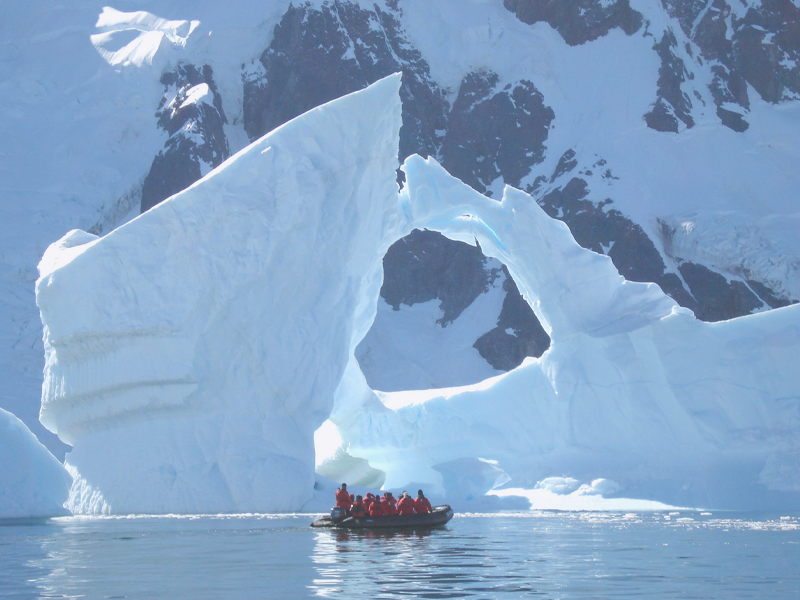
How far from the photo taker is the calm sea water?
305 inches

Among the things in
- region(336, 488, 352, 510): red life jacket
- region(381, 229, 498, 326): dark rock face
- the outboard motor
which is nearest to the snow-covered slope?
region(336, 488, 352, 510): red life jacket

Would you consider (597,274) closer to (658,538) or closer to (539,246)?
(539,246)

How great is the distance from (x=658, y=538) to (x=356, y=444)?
1126cm

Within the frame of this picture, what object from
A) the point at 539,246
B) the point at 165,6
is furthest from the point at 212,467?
the point at 165,6

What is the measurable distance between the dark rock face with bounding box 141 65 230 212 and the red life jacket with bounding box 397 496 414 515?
33.1 m

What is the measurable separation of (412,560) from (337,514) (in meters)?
4.54

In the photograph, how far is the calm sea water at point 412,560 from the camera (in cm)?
774

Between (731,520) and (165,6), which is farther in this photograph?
(165,6)

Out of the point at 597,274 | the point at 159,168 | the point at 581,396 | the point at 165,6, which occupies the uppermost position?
the point at 165,6

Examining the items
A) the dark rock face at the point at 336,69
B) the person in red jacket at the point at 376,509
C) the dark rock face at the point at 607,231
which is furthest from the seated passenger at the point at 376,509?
the dark rock face at the point at 336,69

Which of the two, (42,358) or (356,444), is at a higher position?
(42,358)

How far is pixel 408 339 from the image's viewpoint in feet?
151

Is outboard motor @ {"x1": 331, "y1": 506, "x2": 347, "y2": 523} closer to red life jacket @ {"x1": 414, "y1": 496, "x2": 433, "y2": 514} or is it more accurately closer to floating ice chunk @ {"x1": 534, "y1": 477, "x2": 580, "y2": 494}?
red life jacket @ {"x1": 414, "y1": 496, "x2": 433, "y2": 514}

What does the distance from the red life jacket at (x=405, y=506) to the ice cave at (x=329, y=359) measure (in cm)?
270
